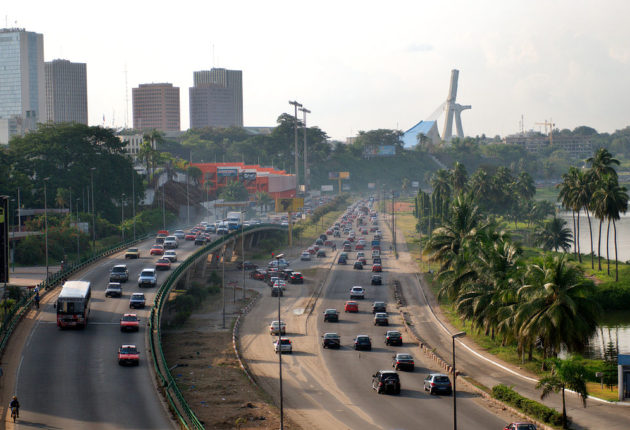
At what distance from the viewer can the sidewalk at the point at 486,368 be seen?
46.7m

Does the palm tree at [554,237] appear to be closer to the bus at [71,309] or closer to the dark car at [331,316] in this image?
the dark car at [331,316]

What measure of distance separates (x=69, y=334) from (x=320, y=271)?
5894 centimetres

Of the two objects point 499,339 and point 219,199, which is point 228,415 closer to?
point 499,339

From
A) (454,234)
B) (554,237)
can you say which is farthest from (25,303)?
(554,237)

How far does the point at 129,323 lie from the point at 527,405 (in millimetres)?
30104

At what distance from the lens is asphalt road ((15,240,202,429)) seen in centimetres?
4262

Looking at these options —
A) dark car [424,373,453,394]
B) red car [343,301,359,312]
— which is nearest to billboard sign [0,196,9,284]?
dark car [424,373,453,394]

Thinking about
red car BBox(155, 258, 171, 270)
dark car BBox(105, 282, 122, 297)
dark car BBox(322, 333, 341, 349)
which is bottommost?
dark car BBox(322, 333, 341, 349)

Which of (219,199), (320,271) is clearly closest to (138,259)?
(320,271)

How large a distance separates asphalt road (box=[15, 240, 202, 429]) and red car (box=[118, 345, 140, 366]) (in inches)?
19.3

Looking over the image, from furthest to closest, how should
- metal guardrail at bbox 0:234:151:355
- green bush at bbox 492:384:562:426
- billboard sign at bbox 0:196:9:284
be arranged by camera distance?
billboard sign at bbox 0:196:9:284 < metal guardrail at bbox 0:234:151:355 < green bush at bbox 492:384:562:426

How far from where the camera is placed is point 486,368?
200 ft

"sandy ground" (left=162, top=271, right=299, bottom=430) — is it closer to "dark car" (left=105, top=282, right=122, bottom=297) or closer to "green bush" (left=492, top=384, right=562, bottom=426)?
"dark car" (left=105, top=282, right=122, bottom=297)

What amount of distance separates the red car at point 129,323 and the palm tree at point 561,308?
28405 mm
